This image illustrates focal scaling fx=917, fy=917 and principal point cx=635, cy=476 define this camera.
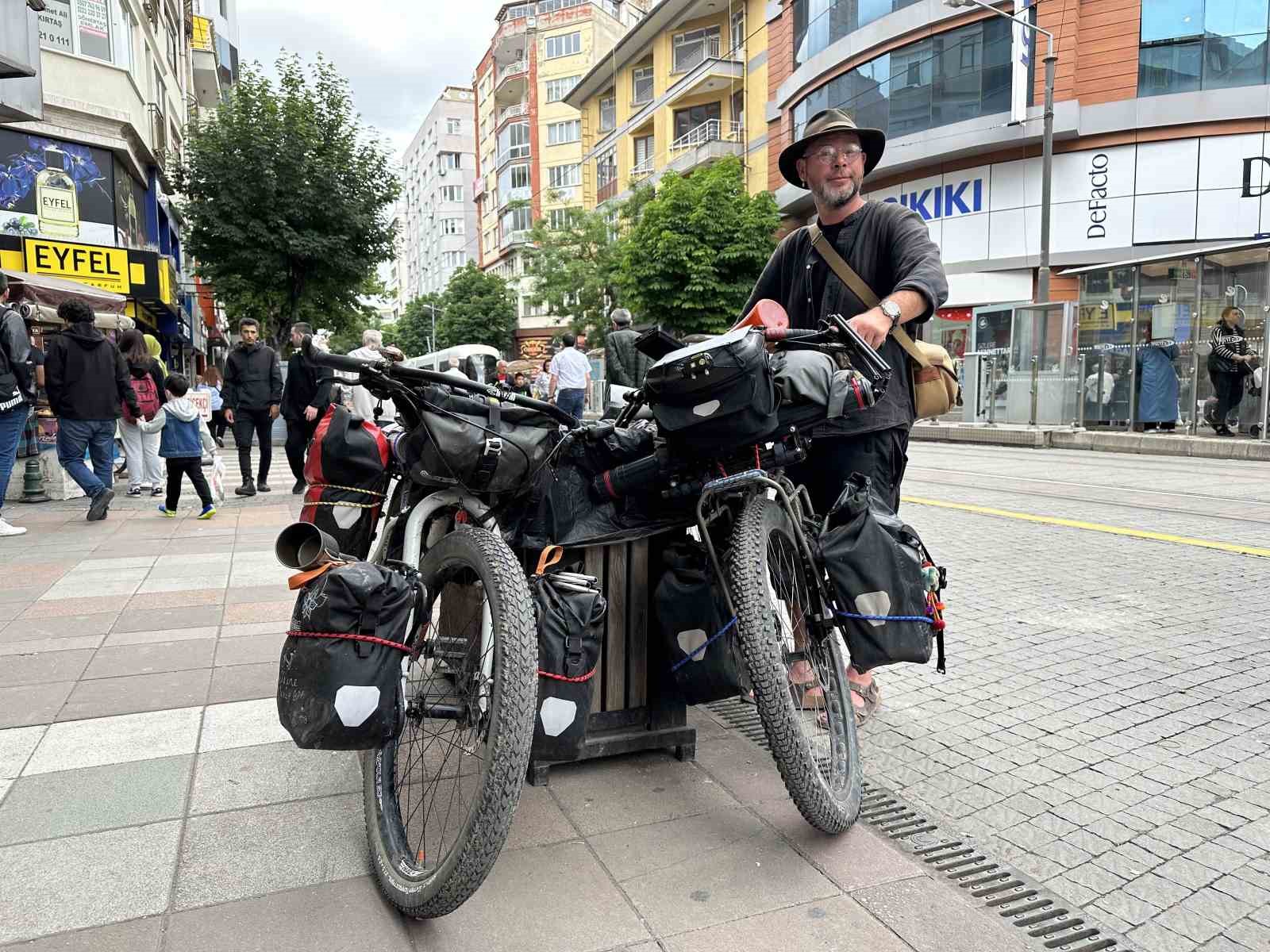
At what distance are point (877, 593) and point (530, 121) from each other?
69528 mm

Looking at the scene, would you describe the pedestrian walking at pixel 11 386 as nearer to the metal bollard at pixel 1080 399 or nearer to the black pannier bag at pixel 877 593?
the black pannier bag at pixel 877 593

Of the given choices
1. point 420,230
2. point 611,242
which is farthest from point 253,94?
point 420,230

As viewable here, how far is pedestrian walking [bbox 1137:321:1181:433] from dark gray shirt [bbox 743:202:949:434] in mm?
14624

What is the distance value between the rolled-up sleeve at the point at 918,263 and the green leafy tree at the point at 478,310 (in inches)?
2665

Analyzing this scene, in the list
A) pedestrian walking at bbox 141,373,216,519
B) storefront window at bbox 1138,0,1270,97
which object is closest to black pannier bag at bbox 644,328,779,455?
pedestrian walking at bbox 141,373,216,519

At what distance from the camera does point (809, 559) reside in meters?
2.61

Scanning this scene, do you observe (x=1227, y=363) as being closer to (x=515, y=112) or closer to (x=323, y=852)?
(x=323, y=852)

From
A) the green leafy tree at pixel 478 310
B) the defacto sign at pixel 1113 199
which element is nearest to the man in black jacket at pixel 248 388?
the defacto sign at pixel 1113 199

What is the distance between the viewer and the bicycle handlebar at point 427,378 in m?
2.15

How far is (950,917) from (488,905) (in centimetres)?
106

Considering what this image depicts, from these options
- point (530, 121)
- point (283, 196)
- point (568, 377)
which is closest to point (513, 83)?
point (530, 121)

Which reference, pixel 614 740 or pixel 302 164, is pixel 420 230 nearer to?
pixel 302 164

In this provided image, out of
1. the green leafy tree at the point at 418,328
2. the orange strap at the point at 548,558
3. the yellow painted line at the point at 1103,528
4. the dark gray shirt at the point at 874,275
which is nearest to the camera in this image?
the orange strap at the point at 548,558

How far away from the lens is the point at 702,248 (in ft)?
103
